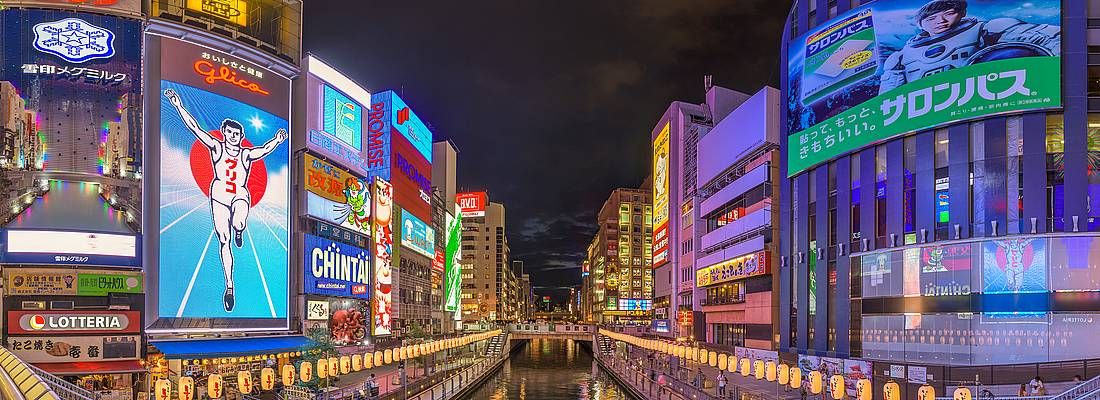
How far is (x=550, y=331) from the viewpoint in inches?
4754

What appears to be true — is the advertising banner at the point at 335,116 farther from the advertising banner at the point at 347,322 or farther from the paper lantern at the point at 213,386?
the paper lantern at the point at 213,386

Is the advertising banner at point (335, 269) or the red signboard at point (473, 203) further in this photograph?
the red signboard at point (473, 203)

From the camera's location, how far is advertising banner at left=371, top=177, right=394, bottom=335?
205 ft

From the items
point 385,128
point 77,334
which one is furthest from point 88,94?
point 385,128

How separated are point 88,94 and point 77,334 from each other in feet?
34.6

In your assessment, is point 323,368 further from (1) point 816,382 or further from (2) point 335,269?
(1) point 816,382

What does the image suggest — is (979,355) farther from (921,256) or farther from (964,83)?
(964,83)

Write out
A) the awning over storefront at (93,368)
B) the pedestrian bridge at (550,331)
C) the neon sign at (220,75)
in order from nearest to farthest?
the awning over storefront at (93,368), the neon sign at (220,75), the pedestrian bridge at (550,331)

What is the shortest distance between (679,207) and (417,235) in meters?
28.8

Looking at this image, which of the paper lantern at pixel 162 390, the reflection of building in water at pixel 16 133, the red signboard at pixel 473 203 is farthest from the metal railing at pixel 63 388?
the red signboard at pixel 473 203

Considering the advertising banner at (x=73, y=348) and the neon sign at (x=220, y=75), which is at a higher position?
the neon sign at (x=220, y=75)

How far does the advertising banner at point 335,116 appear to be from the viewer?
5156 centimetres

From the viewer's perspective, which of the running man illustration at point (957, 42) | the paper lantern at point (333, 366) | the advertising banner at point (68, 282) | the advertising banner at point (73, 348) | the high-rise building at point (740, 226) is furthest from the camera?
the high-rise building at point (740, 226)

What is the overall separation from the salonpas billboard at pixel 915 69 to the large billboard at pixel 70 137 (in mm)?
36056
